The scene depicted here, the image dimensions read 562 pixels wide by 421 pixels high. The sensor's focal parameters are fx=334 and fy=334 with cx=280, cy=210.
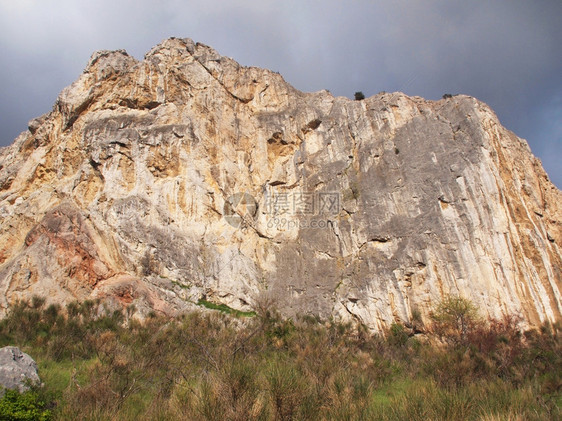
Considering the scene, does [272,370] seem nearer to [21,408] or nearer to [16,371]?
[21,408]

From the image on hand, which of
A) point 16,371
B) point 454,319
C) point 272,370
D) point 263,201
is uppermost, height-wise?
point 263,201

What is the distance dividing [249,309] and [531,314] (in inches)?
672

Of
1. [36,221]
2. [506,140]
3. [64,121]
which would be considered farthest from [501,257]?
[64,121]

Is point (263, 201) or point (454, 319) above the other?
point (263, 201)

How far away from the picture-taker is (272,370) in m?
6.02

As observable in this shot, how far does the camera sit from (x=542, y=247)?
2220 centimetres

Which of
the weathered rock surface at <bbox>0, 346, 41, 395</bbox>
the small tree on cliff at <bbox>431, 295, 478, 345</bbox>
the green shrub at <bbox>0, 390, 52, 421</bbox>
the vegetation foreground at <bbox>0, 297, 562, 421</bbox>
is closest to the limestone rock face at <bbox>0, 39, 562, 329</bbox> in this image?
the small tree on cliff at <bbox>431, 295, 478, 345</bbox>

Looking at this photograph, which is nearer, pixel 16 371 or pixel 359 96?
pixel 16 371

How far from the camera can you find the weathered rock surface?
6.73 meters

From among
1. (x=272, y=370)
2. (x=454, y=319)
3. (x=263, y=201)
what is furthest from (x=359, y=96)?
(x=272, y=370)

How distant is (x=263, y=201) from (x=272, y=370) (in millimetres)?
23439

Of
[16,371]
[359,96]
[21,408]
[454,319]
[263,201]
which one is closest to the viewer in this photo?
[21,408]

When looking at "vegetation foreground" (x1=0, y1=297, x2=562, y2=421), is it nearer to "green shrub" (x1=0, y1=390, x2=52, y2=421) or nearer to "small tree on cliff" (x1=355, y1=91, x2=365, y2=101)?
"green shrub" (x1=0, y1=390, x2=52, y2=421)

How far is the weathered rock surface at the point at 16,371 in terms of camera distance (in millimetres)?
6727
